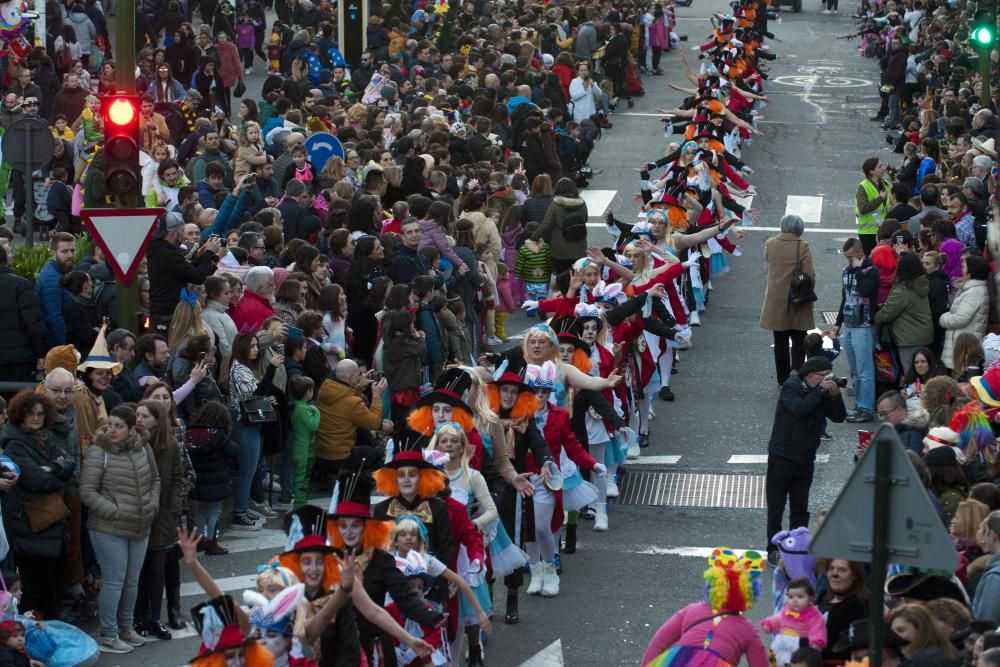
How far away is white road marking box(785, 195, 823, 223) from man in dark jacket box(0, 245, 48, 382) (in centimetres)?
1511

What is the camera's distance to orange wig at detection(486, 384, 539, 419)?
1293 cm

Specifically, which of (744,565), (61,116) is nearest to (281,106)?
(61,116)

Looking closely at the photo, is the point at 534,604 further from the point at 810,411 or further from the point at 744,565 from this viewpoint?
the point at 744,565

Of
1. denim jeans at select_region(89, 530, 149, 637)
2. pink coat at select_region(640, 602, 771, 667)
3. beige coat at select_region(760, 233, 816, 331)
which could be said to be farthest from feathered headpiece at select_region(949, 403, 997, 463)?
denim jeans at select_region(89, 530, 149, 637)

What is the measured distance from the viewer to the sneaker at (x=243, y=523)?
14.6 meters

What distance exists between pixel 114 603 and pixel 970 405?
19.8ft

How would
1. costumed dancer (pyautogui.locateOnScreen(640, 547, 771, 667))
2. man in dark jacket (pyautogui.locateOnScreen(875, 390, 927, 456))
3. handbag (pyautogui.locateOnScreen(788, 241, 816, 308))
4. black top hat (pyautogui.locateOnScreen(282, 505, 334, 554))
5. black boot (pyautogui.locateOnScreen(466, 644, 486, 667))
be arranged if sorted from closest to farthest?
costumed dancer (pyautogui.locateOnScreen(640, 547, 771, 667)), black top hat (pyautogui.locateOnScreen(282, 505, 334, 554)), black boot (pyautogui.locateOnScreen(466, 644, 486, 667)), man in dark jacket (pyautogui.locateOnScreen(875, 390, 927, 456)), handbag (pyautogui.locateOnScreen(788, 241, 816, 308))

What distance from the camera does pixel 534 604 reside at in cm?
1343

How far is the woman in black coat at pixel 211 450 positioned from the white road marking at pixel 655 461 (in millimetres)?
4710

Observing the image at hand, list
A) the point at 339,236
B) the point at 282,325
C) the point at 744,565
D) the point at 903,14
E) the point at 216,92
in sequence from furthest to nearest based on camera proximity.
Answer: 1. the point at 903,14
2. the point at 216,92
3. the point at 339,236
4. the point at 282,325
5. the point at 744,565

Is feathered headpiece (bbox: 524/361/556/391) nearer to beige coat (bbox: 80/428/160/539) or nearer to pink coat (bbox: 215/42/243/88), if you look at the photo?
beige coat (bbox: 80/428/160/539)

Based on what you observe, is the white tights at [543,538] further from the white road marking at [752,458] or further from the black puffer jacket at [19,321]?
the black puffer jacket at [19,321]

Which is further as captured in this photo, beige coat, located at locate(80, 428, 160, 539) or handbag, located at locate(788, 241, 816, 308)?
handbag, located at locate(788, 241, 816, 308)

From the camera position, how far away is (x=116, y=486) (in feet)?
38.8
